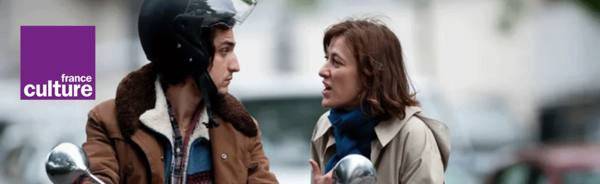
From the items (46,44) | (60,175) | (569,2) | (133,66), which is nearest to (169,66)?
(60,175)

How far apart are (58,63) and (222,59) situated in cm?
420

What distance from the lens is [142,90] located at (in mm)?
3133

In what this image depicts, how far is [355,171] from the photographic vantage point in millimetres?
2553

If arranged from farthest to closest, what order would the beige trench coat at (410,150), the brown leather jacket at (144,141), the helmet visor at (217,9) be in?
the beige trench coat at (410,150), the helmet visor at (217,9), the brown leather jacket at (144,141)

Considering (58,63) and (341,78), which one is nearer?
(341,78)

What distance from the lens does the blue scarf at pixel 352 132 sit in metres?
3.47

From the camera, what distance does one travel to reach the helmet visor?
10.3 ft

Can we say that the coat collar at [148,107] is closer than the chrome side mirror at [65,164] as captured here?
No

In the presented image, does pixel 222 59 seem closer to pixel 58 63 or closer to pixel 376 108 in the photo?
pixel 376 108

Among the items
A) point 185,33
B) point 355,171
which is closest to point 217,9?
point 185,33

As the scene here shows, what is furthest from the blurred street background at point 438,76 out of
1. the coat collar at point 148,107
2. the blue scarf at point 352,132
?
the coat collar at point 148,107

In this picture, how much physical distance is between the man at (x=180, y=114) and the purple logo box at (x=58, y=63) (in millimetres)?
4069

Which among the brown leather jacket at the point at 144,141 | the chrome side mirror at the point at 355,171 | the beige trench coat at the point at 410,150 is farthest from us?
the beige trench coat at the point at 410,150

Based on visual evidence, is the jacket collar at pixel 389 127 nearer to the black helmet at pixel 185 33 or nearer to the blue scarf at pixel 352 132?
the blue scarf at pixel 352 132
